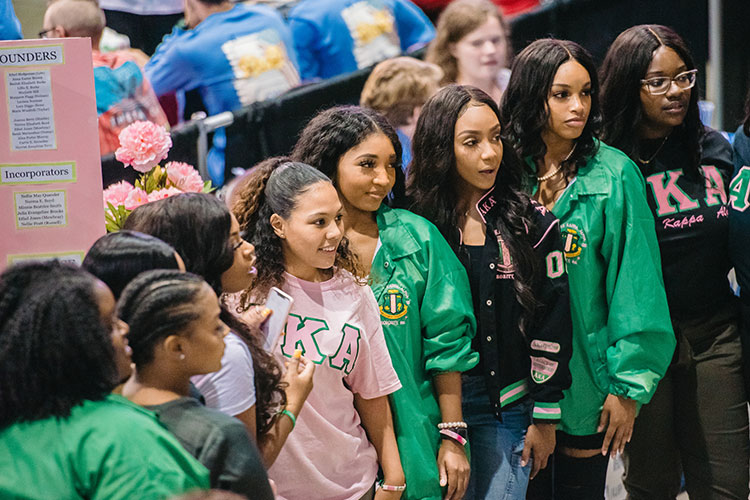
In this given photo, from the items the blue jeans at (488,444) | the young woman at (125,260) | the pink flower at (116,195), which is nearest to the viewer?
the young woman at (125,260)

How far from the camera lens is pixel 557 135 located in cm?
299

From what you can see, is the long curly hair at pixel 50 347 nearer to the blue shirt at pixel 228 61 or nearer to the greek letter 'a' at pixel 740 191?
the greek letter 'a' at pixel 740 191

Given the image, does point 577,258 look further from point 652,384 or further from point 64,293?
point 64,293

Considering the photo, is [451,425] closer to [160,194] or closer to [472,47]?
[160,194]

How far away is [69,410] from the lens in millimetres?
1495

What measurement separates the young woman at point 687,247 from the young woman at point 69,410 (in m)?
2.03

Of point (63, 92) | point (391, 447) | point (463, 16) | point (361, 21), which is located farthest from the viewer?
point (361, 21)

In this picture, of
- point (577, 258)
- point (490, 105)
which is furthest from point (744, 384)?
point (490, 105)

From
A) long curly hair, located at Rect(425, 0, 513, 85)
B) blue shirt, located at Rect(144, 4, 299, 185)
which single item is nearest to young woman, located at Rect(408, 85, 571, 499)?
long curly hair, located at Rect(425, 0, 513, 85)

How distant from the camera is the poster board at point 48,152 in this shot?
2.29 meters

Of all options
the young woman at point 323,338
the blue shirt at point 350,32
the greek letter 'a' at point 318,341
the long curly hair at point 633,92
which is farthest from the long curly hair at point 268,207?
the blue shirt at point 350,32

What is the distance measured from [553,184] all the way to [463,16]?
190 centimetres

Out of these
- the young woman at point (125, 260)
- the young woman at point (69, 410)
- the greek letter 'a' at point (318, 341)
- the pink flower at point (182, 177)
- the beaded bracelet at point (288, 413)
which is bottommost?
the beaded bracelet at point (288, 413)

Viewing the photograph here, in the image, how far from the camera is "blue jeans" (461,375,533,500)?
2.73 metres
